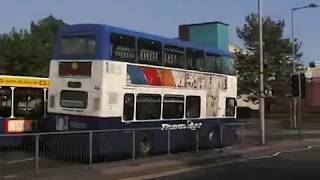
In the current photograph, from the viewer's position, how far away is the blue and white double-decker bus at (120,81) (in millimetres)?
19750

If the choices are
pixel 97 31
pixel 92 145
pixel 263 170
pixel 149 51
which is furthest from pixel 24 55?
pixel 263 170

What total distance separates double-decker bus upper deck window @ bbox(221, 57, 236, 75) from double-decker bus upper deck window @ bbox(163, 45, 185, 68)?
363 cm

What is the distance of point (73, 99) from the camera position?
800 inches

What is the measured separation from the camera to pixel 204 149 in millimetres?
25562

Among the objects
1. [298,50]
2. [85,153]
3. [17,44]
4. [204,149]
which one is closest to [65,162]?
[85,153]

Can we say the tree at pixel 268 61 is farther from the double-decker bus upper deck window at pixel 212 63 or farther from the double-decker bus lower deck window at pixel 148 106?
the double-decker bus lower deck window at pixel 148 106

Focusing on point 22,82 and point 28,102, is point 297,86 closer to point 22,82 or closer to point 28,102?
point 28,102

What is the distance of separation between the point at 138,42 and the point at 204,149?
633 centimetres

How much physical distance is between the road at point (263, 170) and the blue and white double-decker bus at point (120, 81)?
3033 mm

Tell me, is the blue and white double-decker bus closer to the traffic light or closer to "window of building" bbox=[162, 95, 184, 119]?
"window of building" bbox=[162, 95, 184, 119]

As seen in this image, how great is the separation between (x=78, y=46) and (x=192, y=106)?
6.29 meters

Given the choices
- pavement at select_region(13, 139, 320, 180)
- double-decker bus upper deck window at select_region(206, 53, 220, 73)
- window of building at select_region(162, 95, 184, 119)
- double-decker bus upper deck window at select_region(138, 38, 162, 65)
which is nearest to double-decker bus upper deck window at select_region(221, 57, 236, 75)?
double-decker bus upper deck window at select_region(206, 53, 220, 73)

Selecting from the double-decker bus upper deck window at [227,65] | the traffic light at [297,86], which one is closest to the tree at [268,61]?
the traffic light at [297,86]

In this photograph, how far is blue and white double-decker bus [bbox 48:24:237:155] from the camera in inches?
778
